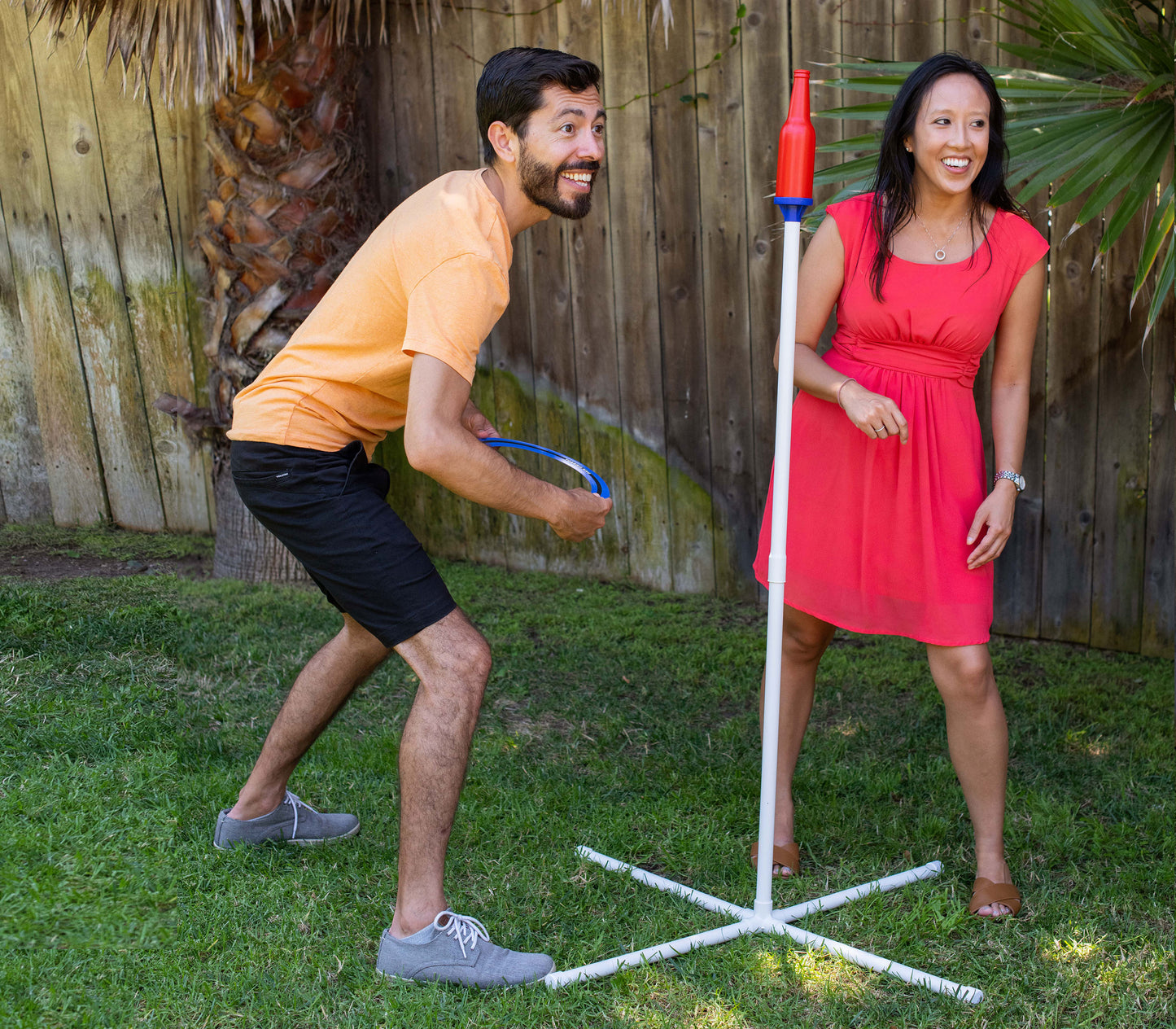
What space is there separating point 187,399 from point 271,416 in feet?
10.9

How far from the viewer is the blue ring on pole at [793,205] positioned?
2.30 metres

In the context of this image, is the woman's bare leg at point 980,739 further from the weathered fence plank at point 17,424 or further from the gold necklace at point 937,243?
the weathered fence plank at point 17,424

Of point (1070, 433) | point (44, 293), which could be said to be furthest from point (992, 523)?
point (44, 293)

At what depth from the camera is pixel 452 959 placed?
2.30m

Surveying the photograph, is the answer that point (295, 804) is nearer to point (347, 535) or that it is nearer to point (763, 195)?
point (347, 535)

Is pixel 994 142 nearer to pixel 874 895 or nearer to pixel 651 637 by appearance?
pixel 874 895

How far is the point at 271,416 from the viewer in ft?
8.02

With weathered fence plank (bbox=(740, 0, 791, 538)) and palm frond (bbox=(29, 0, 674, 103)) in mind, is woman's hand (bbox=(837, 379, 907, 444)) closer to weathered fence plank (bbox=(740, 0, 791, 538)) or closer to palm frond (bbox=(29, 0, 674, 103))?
weathered fence plank (bbox=(740, 0, 791, 538))

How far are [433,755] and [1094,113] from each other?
7.33ft

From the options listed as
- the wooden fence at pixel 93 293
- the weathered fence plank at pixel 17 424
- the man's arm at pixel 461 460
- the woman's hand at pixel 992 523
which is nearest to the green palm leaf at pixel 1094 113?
the woman's hand at pixel 992 523

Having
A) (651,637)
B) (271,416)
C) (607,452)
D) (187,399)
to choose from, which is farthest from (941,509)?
(187,399)

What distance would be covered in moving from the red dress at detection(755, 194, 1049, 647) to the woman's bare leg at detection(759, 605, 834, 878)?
0.11m

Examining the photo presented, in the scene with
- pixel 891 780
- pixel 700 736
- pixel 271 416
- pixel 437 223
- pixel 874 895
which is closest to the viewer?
pixel 437 223

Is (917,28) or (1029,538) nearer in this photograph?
(917,28)
